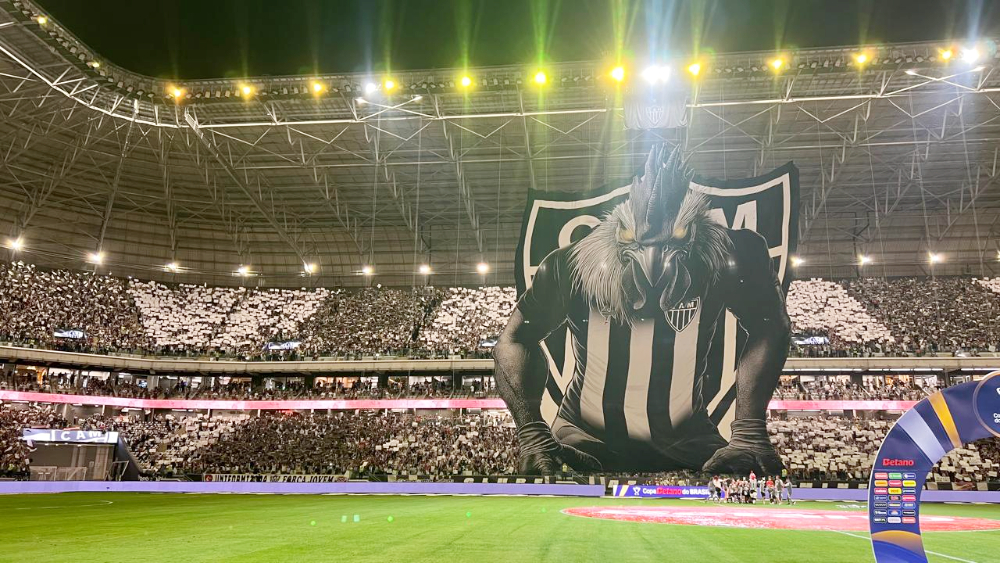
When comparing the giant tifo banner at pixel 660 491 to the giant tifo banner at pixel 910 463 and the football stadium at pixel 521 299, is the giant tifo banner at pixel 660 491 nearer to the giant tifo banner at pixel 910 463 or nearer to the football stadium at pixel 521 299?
the football stadium at pixel 521 299

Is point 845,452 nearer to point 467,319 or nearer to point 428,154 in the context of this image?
point 467,319

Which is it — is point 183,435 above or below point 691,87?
below

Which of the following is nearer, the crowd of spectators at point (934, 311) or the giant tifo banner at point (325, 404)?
the giant tifo banner at point (325, 404)

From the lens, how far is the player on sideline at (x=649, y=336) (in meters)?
17.5

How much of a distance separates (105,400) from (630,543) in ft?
146

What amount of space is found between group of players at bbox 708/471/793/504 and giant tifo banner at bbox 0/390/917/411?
12025mm

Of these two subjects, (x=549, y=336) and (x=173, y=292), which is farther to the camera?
(x=173, y=292)

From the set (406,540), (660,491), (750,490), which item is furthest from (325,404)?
(406,540)

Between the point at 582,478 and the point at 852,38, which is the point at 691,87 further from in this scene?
the point at 582,478

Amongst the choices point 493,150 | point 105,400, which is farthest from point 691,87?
point 105,400

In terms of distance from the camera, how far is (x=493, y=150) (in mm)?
38719

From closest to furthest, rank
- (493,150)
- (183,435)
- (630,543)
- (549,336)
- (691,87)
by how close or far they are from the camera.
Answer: (630,543) → (549,336) → (691,87) → (493,150) → (183,435)

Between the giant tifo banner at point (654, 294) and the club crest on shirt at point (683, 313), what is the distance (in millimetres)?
28

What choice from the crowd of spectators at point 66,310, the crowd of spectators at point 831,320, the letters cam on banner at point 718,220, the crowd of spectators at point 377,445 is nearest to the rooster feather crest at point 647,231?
Result: the letters cam on banner at point 718,220
